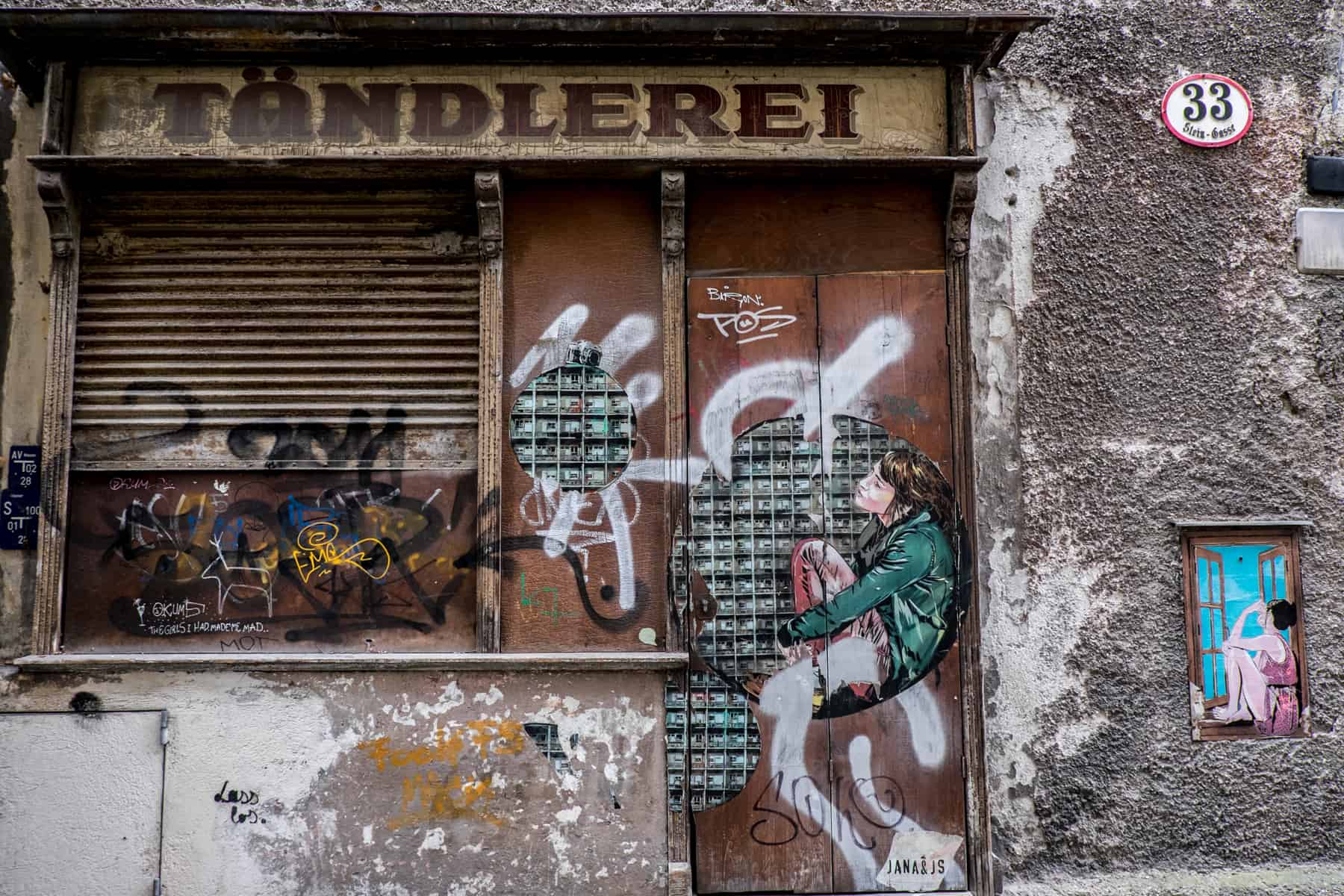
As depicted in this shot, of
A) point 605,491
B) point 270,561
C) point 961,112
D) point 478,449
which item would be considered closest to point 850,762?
point 605,491

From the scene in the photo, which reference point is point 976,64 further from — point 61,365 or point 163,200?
point 61,365

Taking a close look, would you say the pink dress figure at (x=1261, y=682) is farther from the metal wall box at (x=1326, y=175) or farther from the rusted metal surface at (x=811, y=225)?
the rusted metal surface at (x=811, y=225)

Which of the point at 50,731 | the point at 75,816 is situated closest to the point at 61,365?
the point at 50,731

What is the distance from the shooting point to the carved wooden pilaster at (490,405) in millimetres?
4441

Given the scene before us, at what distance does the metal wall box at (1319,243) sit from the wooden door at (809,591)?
1773 millimetres

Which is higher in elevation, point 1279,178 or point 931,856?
point 1279,178

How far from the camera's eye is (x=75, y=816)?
4.26m

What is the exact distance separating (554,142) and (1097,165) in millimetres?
2638

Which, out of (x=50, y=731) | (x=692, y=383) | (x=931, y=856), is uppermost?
(x=692, y=383)

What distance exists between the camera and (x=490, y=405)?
451cm

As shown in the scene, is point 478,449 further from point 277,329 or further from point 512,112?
point 512,112

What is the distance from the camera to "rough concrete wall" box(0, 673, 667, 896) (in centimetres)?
429

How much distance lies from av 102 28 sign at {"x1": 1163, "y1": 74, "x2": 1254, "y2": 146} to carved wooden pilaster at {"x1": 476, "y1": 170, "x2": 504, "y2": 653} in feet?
10.8

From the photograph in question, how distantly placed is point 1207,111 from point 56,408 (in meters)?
5.66
